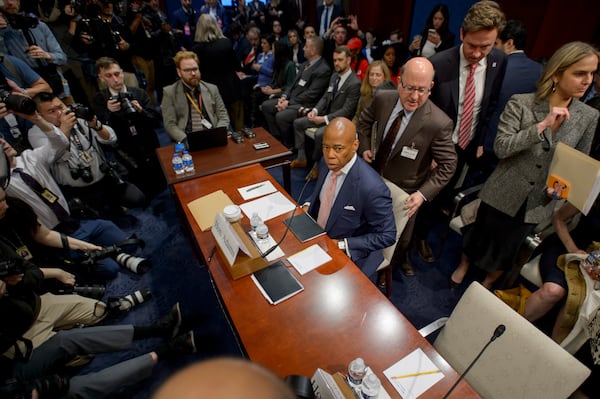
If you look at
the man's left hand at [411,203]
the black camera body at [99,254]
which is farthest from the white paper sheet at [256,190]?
the black camera body at [99,254]

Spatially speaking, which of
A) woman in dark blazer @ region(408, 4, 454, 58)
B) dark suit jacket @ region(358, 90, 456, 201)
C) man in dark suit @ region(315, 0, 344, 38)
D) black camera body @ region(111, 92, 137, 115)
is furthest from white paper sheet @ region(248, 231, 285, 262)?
man in dark suit @ region(315, 0, 344, 38)

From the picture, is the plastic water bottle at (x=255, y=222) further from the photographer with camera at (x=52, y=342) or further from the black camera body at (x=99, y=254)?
the black camera body at (x=99, y=254)

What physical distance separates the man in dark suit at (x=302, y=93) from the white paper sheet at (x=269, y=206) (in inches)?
96.8

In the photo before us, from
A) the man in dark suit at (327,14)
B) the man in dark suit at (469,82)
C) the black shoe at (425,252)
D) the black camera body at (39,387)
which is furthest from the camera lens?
the man in dark suit at (327,14)

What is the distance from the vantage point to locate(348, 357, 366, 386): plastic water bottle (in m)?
1.20

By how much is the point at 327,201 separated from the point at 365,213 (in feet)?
0.92

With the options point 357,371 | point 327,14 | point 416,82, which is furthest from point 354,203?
point 327,14

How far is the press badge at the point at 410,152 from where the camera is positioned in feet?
7.67

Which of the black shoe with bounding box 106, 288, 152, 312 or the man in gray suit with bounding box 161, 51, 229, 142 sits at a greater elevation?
the man in gray suit with bounding box 161, 51, 229, 142

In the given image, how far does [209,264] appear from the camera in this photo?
71.2 inches

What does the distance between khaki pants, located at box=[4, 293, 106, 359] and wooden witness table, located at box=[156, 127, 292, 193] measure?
3.45 feet

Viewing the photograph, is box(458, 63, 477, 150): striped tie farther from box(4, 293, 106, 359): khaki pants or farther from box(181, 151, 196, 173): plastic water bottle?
box(4, 293, 106, 359): khaki pants

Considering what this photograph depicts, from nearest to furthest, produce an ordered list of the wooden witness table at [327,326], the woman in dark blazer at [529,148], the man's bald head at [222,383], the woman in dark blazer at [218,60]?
the man's bald head at [222,383]
the wooden witness table at [327,326]
the woman in dark blazer at [529,148]
the woman in dark blazer at [218,60]

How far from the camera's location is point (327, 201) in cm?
218
